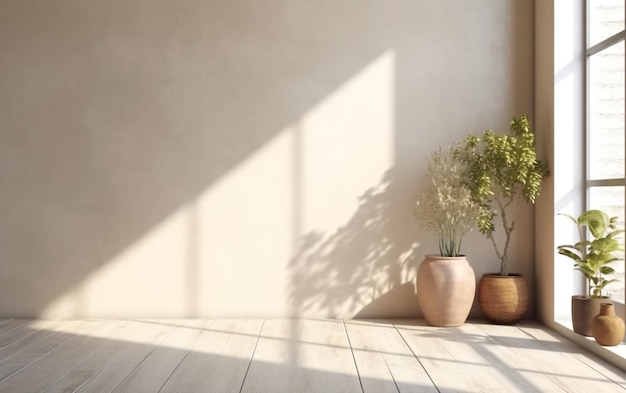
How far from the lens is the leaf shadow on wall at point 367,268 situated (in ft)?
16.0

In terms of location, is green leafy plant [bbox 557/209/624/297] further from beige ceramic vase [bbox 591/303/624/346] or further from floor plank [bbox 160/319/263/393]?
floor plank [bbox 160/319/263/393]

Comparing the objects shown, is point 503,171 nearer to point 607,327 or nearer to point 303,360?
point 607,327

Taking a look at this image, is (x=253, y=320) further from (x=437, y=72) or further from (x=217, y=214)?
(x=437, y=72)

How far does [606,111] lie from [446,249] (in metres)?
1.30

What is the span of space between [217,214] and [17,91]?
1636mm

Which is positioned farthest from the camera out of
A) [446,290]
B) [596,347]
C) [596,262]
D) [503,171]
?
[503,171]

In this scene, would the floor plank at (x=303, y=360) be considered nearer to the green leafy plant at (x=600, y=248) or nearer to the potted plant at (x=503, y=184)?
the potted plant at (x=503, y=184)

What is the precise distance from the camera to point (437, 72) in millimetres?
4883

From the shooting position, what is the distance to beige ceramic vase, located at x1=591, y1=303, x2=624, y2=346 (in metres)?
3.61

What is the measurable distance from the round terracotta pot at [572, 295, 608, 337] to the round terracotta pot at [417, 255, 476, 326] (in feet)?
2.52

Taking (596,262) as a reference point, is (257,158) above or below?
above

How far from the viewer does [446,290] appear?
4484mm

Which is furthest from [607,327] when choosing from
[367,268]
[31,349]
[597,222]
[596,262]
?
[31,349]

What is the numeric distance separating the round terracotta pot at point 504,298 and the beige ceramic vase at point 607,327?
0.88 m
